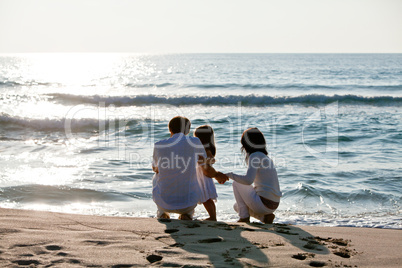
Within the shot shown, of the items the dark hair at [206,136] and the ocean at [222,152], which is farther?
the ocean at [222,152]

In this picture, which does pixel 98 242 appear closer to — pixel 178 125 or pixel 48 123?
pixel 178 125

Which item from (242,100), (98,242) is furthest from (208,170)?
(242,100)

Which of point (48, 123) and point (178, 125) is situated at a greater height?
point (178, 125)

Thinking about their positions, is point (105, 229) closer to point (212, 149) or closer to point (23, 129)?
point (212, 149)

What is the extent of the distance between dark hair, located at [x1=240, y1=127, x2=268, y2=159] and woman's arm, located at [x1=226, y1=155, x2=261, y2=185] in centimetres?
10

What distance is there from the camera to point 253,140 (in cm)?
440

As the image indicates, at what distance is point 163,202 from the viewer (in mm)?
4348

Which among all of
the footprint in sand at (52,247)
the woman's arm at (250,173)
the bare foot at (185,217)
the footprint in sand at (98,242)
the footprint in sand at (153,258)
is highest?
the woman's arm at (250,173)

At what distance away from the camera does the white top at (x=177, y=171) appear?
424cm

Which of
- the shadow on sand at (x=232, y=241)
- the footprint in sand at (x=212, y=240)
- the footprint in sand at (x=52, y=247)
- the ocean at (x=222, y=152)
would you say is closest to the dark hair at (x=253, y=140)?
the shadow on sand at (x=232, y=241)

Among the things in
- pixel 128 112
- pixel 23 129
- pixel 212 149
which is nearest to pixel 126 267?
pixel 212 149

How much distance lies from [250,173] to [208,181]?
50cm

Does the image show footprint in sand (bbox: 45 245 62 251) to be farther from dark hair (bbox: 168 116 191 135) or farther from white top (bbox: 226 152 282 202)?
white top (bbox: 226 152 282 202)

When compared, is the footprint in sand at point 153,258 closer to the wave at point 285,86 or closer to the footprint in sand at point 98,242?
the footprint in sand at point 98,242
